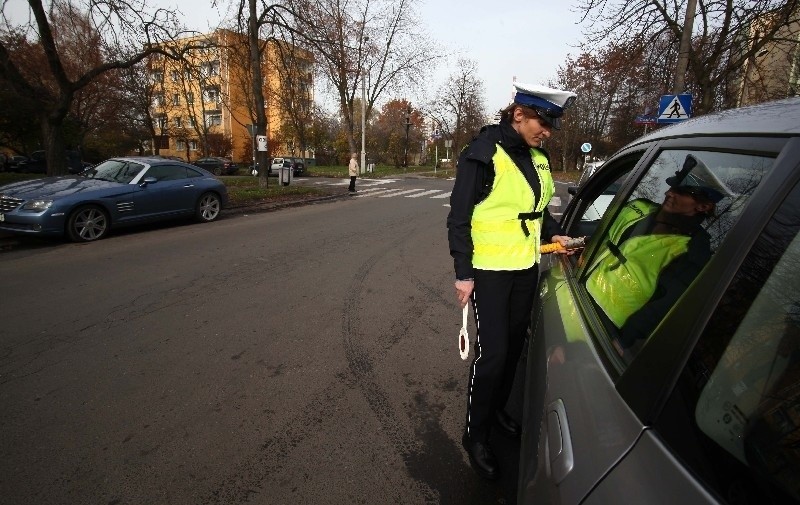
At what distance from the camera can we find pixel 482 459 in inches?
90.0

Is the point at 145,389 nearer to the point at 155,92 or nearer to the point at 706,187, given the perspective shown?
the point at 706,187

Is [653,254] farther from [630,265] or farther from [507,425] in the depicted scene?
[507,425]

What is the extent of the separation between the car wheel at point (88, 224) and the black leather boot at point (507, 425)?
26.6ft

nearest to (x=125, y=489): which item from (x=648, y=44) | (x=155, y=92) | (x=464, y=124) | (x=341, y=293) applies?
(x=341, y=293)

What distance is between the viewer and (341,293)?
5230 millimetres

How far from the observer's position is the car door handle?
3.72 feet

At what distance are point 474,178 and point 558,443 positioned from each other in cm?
126

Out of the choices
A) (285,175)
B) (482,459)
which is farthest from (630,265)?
(285,175)

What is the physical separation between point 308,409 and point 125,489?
41.5 inches

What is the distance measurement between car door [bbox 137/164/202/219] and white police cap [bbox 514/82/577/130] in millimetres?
8634

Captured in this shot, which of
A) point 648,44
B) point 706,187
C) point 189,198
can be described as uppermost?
point 648,44

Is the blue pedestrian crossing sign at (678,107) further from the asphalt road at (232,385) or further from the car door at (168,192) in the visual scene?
the car door at (168,192)

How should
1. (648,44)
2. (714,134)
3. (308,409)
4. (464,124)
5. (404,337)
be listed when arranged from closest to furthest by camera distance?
(714,134) < (308,409) < (404,337) < (648,44) < (464,124)

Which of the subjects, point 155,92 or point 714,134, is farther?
point 155,92
